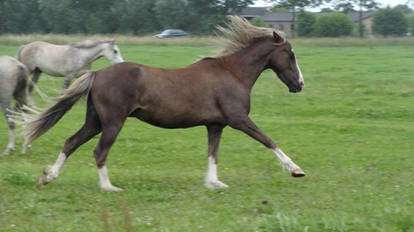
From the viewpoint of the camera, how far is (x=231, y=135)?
12586mm

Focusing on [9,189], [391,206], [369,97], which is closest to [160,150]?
[9,189]

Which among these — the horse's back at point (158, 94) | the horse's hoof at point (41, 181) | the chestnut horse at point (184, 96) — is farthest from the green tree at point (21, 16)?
the horse's back at point (158, 94)

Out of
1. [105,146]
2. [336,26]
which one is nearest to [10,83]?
[105,146]

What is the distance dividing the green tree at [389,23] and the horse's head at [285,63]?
63164 millimetres

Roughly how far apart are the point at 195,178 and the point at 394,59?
21.3 m

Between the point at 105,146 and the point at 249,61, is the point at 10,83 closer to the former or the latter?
the point at 105,146

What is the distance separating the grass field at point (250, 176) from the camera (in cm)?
615

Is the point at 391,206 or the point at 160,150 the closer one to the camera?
the point at 391,206

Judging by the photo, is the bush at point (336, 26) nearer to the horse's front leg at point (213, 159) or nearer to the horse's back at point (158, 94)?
the horse's front leg at point (213, 159)

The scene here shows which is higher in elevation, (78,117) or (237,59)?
(237,59)

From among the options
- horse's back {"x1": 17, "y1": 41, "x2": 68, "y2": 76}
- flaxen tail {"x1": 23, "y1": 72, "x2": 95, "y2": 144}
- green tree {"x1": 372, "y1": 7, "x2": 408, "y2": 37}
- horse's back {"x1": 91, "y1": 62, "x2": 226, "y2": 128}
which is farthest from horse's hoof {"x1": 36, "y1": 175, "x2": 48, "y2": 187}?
green tree {"x1": 372, "y1": 7, "x2": 408, "y2": 37}

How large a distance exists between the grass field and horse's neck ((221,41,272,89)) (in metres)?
0.79

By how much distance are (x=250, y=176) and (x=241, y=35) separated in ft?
7.10

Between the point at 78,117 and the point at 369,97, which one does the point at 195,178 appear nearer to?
the point at 78,117
